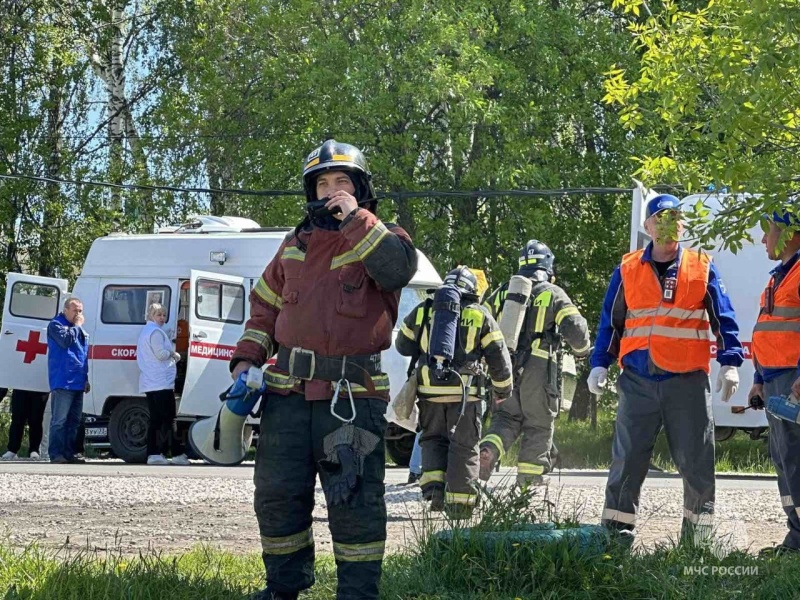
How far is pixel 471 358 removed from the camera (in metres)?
8.87

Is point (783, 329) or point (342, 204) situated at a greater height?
point (342, 204)

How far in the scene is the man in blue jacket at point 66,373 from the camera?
15.1m

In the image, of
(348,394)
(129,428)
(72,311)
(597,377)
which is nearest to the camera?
(348,394)

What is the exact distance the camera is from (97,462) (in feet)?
52.5

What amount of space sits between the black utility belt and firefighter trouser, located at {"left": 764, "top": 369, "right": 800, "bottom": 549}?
8.86 ft

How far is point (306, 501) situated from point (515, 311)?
468 cm

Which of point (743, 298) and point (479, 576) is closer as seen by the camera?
point (479, 576)

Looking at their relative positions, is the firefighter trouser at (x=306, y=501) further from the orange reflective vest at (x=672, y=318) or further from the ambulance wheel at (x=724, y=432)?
the ambulance wheel at (x=724, y=432)

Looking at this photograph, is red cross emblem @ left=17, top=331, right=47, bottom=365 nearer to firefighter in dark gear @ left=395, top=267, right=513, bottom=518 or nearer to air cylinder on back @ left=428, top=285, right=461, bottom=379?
firefighter in dark gear @ left=395, top=267, right=513, bottom=518

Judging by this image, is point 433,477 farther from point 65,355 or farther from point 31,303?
point 31,303

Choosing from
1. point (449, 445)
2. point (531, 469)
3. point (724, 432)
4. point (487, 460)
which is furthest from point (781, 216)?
point (724, 432)

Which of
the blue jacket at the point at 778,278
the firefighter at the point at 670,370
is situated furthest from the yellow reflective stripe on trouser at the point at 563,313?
the firefighter at the point at 670,370

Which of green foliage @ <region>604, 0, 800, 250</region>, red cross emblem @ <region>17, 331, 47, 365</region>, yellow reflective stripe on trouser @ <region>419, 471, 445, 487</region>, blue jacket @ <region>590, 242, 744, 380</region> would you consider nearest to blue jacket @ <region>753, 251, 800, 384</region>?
blue jacket @ <region>590, 242, 744, 380</region>

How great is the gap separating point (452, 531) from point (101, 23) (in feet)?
71.2
